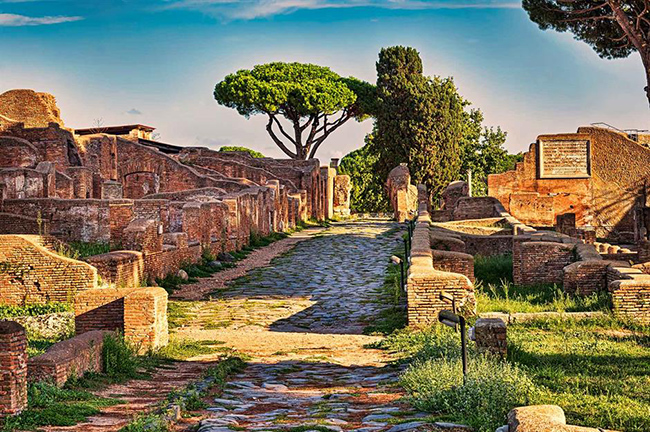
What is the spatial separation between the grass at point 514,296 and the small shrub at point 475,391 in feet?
13.9

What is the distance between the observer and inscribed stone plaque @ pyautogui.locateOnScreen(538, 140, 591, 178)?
106 ft

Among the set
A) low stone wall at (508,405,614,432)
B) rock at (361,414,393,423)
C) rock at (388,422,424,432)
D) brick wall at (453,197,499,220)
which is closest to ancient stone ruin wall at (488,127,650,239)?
brick wall at (453,197,499,220)

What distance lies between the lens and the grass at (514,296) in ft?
39.3

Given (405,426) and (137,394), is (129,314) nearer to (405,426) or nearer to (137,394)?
(137,394)

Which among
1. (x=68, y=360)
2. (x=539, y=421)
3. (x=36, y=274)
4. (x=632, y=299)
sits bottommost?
(x=68, y=360)

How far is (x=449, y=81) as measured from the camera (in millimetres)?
44625

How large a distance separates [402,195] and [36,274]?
79.8ft

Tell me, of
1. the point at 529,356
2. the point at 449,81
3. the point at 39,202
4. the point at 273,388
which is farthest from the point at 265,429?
the point at 449,81

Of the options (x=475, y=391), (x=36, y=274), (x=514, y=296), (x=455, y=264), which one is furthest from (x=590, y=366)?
(x=36, y=274)

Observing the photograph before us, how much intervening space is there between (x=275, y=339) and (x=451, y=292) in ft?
8.24

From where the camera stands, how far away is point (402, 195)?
121ft

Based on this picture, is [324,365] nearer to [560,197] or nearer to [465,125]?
[560,197]

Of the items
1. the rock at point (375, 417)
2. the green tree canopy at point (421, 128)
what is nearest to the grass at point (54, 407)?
the rock at point (375, 417)

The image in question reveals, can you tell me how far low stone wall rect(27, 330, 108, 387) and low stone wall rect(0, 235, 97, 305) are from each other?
13.6 feet
